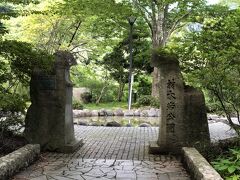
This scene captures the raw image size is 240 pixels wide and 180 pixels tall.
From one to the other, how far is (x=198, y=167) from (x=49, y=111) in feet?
12.8

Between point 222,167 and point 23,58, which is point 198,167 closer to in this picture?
point 222,167

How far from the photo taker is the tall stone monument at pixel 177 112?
790cm

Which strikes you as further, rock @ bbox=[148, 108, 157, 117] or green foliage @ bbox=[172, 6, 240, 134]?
rock @ bbox=[148, 108, 157, 117]

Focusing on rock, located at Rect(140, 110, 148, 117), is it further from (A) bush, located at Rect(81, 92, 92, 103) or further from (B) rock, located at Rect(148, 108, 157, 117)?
(A) bush, located at Rect(81, 92, 92, 103)

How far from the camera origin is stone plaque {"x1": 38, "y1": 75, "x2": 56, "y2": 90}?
8203mm

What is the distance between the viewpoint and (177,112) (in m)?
8.01

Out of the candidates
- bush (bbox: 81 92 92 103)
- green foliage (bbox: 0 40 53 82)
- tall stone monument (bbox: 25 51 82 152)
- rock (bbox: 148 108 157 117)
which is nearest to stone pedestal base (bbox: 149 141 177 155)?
tall stone monument (bbox: 25 51 82 152)

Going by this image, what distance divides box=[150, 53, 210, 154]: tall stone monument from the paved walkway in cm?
37

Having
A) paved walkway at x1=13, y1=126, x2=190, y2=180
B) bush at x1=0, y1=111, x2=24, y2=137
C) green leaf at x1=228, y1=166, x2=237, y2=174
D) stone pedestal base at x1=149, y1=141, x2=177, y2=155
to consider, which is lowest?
paved walkway at x1=13, y1=126, x2=190, y2=180

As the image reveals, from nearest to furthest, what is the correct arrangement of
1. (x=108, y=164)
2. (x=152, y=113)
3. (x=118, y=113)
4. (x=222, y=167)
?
(x=222, y=167) < (x=108, y=164) < (x=152, y=113) < (x=118, y=113)

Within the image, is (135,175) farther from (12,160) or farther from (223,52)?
(223,52)

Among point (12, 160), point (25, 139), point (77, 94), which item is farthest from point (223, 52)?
point (77, 94)

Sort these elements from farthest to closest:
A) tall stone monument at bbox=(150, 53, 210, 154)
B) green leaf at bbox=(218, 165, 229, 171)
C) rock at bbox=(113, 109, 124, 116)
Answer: rock at bbox=(113, 109, 124, 116) → tall stone monument at bbox=(150, 53, 210, 154) → green leaf at bbox=(218, 165, 229, 171)

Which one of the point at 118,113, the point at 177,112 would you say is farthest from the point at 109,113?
the point at 177,112
